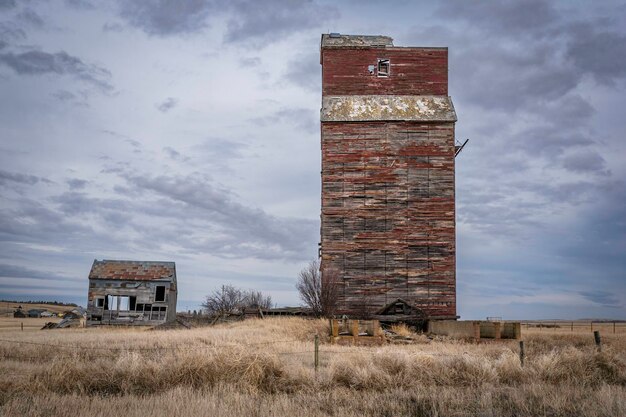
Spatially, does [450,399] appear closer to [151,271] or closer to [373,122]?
[373,122]

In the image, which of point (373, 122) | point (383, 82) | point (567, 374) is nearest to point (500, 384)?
point (567, 374)

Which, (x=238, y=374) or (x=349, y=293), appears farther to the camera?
(x=349, y=293)

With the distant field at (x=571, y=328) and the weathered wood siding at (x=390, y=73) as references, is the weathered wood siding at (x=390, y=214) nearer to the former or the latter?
the weathered wood siding at (x=390, y=73)

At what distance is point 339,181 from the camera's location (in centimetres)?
3102

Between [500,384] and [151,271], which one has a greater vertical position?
[151,271]

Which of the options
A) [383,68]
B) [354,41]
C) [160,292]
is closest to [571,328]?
[383,68]

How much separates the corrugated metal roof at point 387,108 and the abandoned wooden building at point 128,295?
17.7 meters

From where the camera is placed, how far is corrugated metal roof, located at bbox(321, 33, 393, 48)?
3294 cm

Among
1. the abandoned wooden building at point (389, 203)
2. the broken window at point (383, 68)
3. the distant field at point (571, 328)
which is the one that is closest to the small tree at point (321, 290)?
the abandoned wooden building at point (389, 203)

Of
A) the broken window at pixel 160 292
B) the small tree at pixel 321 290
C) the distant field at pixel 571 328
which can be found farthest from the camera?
the distant field at pixel 571 328

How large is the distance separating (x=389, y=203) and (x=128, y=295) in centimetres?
2006

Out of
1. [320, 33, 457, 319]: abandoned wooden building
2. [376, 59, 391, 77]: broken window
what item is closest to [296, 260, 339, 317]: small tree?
[320, 33, 457, 319]: abandoned wooden building

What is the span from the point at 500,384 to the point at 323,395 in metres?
3.90

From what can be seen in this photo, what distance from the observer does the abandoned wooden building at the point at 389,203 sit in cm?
3038
